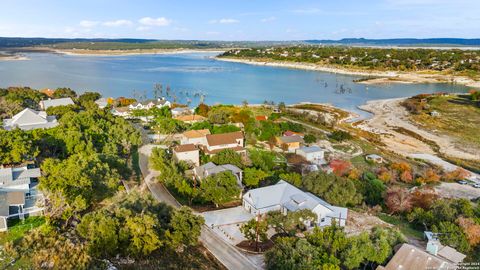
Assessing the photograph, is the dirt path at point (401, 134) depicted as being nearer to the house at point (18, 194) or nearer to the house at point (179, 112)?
the house at point (179, 112)

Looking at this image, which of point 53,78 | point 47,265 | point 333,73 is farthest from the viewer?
point 333,73

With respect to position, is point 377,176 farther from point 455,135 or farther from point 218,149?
point 455,135

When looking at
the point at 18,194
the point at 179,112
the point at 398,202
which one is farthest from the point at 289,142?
the point at 18,194

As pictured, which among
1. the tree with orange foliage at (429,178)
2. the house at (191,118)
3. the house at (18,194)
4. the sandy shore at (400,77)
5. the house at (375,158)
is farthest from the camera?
the sandy shore at (400,77)

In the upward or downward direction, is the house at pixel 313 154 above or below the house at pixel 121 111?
below

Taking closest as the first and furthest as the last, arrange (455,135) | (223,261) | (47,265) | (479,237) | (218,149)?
(47,265) < (223,261) < (479,237) < (218,149) < (455,135)

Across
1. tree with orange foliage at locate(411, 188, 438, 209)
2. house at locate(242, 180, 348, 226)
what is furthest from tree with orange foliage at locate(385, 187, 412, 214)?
house at locate(242, 180, 348, 226)

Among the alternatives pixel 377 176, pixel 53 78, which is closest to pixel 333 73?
pixel 53 78

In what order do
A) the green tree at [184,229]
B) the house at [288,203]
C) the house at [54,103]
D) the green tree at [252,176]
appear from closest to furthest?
the green tree at [184,229]
the house at [288,203]
the green tree at [252,176]
the house at [54,103]

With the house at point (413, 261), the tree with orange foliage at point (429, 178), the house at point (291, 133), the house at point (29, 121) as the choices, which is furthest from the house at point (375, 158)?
the house at point (29, 121)
